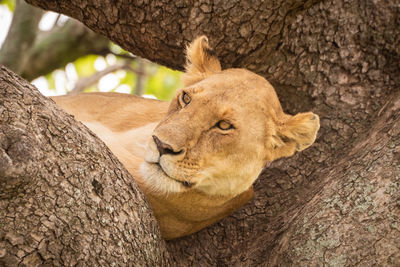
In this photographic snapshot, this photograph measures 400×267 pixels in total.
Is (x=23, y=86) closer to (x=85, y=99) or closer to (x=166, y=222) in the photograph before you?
(x=166, y=222)

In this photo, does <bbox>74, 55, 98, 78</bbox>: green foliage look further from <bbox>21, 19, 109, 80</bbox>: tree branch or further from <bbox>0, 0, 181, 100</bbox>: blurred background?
<bbox>21, 19, 109, 80</bbox>: tree branch

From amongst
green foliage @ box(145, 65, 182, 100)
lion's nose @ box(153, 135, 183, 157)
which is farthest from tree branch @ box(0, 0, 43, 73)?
green foliage @ box(145, 65, 182, 100)

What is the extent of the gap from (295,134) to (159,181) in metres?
0.94

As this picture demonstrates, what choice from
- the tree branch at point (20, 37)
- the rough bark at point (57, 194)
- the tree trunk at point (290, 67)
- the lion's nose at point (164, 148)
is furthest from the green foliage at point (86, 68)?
the rough bark at point (57, 194)

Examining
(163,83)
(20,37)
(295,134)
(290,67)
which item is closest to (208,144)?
(295,134)

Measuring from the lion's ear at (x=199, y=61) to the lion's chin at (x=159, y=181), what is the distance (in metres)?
0.79

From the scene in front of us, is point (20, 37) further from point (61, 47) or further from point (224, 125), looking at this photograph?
point (224, 125)

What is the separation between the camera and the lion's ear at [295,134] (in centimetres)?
316

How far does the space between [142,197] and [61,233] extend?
1.99ft

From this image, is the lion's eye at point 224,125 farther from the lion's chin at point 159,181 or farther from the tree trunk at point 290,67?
the tree trunk at point 290,67

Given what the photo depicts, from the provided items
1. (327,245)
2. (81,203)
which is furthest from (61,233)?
(327,245)

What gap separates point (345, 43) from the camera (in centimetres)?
365

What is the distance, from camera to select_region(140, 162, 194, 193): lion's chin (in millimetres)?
2871

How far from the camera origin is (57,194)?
2.22 metres
